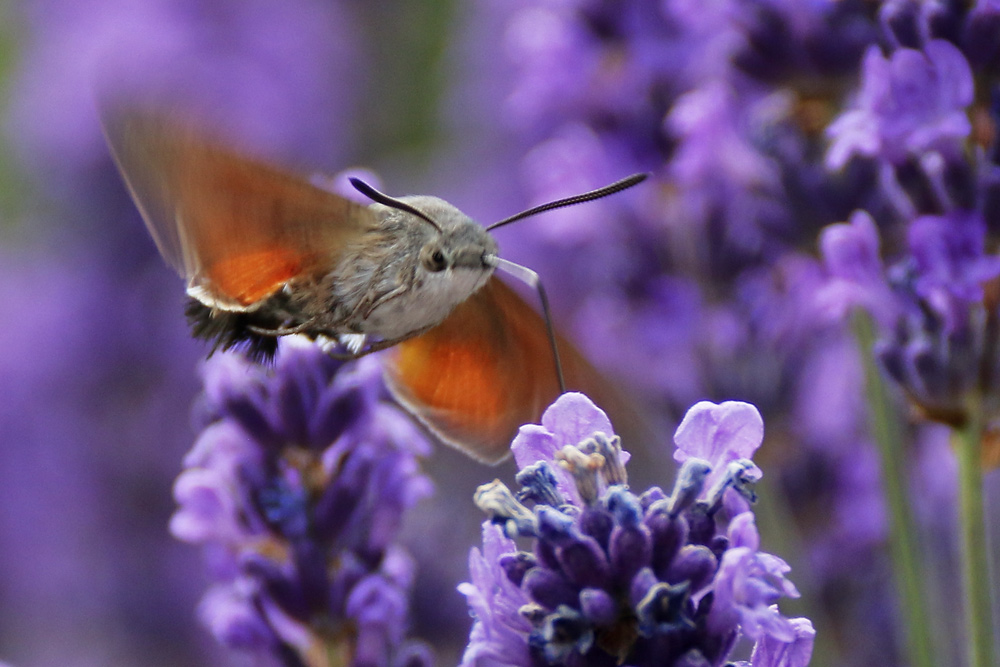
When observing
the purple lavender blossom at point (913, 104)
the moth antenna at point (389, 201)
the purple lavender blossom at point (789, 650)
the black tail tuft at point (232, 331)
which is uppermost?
the purple lavender blossom at point (913, 104)

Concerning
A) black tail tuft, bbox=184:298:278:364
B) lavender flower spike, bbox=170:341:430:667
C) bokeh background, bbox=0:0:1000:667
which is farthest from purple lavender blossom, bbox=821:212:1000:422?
black tail tuft, bbox=184:298:278:364

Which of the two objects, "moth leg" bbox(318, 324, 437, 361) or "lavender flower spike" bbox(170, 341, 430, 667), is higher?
"moth leg" bbox(318, 324, 437, 361)

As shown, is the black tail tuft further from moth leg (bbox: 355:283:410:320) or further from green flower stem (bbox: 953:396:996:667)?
green flower stem (bbox: 953:396:996:667)

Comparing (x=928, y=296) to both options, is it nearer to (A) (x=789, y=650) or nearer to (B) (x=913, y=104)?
(B) (x=913, y=104)

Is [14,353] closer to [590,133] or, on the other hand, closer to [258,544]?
[590,133]

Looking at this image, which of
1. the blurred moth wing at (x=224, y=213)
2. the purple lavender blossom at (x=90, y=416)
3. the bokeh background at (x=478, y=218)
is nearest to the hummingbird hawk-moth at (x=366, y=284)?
the blurred moth wing at (x=224, y=213)

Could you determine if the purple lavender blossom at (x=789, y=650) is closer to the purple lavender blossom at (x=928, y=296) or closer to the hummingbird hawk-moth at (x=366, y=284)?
the hummingbird hawk-moth at (x=366, y=284)

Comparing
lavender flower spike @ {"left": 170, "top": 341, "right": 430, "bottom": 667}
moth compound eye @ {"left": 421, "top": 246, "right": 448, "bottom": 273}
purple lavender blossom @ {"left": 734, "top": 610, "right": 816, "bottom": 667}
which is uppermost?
moth compound eye @ {"left": 421, "top": 246, "right": 448, "bottom": 273}
